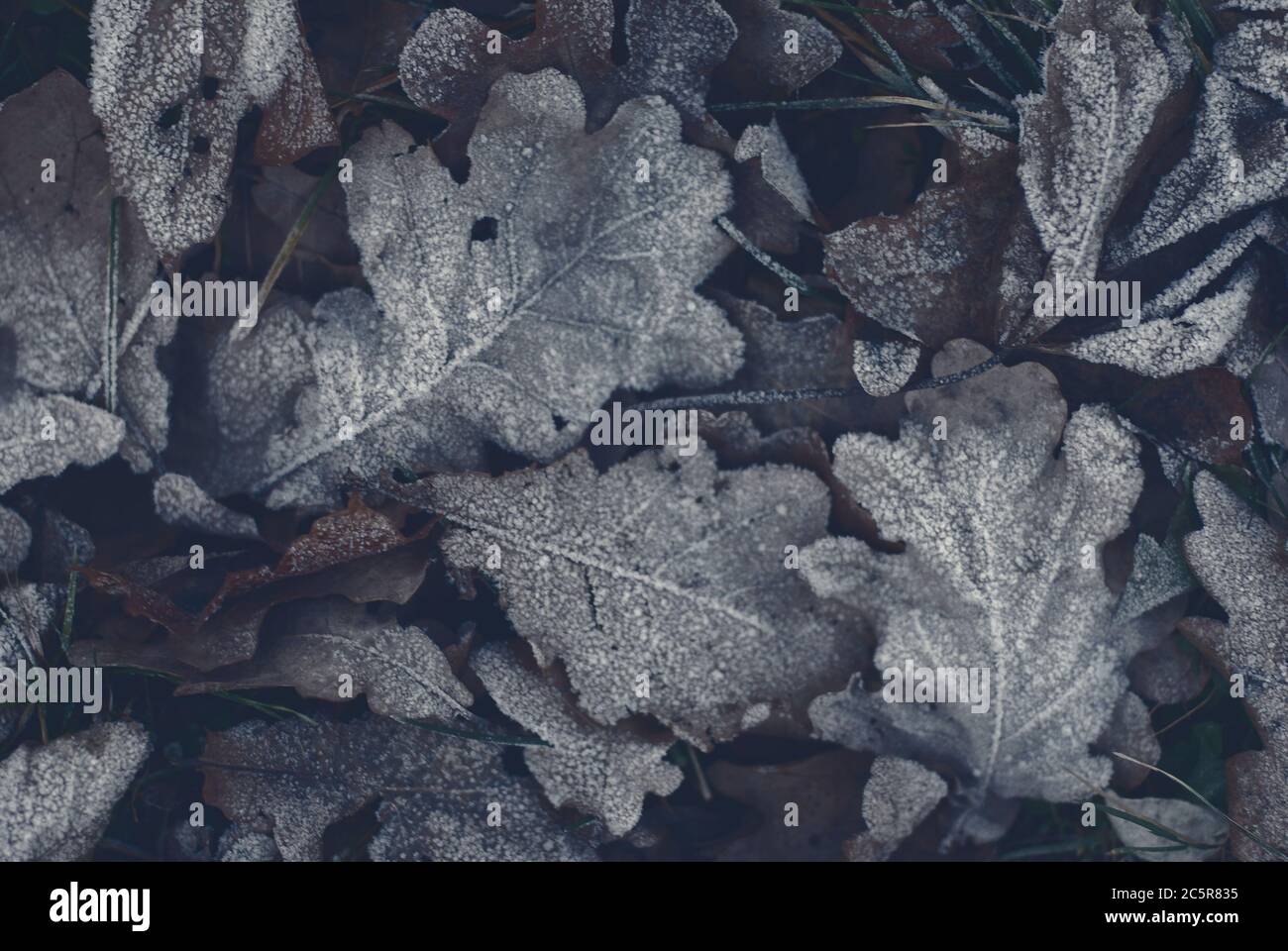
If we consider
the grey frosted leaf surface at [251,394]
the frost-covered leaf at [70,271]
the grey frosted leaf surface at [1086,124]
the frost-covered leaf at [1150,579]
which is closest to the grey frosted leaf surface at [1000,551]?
the frost-covered leaf at [1150,579]

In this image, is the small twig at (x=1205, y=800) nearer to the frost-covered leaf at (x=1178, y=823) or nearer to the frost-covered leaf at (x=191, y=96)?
the frost-covered leaf at (x=1178, y=823)

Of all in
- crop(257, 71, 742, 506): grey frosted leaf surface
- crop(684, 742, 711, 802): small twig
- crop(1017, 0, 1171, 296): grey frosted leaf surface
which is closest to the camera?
crop(1017, 0, 1171, 296): grey frosted leaf surface

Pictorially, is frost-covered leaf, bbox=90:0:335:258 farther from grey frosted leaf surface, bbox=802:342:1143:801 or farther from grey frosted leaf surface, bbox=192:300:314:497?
grey frosted leaf surface, bbox=802:342:1143:801

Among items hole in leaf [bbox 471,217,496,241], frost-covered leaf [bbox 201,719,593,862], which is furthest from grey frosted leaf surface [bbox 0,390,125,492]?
hole in leaf [bbox 471,217,496,241]

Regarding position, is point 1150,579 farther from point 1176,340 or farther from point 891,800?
point 891,800

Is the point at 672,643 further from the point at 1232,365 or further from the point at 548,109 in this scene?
the point at 1232,365

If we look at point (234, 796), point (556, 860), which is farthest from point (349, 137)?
point (556, 860)

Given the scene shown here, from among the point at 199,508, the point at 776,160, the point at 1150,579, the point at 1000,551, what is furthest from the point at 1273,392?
the point at 199,508
